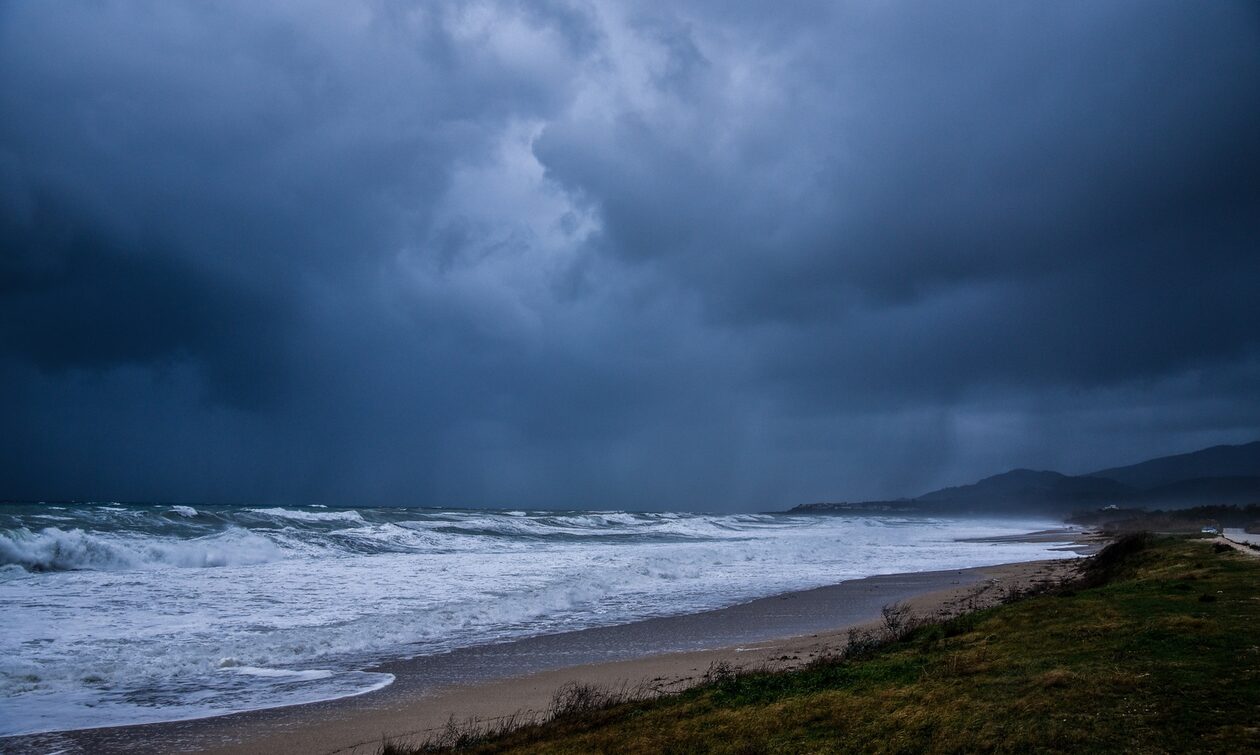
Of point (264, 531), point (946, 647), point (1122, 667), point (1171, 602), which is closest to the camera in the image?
point (1122, 667)

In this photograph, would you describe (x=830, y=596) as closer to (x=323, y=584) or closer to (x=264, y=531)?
(x=323, y=584)

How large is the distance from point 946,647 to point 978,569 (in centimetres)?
2150

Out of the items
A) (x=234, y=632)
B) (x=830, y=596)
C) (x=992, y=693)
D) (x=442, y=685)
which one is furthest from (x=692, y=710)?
(x=830, y=596)

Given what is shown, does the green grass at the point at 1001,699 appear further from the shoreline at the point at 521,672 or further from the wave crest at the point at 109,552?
the wave crest at the point at 109,552

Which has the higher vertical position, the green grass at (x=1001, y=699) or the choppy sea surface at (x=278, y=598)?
the green grass at (x=1001, y=699)

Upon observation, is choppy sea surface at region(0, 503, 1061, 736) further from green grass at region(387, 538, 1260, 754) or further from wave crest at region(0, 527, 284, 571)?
green grass at region(387, 538, 1260, 754)

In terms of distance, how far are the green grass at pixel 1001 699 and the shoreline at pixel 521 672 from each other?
195 cm

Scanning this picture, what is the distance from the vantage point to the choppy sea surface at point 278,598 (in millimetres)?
10461

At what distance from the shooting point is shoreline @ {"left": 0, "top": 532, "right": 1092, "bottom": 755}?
26.8ft

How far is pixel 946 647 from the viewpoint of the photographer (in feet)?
30.3

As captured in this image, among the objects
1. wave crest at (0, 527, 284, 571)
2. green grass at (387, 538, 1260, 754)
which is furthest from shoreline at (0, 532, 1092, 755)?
wave crest at (0, 527, 284, 571)

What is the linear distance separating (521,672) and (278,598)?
9.66 meters

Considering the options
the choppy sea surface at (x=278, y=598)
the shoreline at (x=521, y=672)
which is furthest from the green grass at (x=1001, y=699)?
the choppy sea surface at (x=278, y=598)

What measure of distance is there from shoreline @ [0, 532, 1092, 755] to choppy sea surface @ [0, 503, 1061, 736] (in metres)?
0.60
